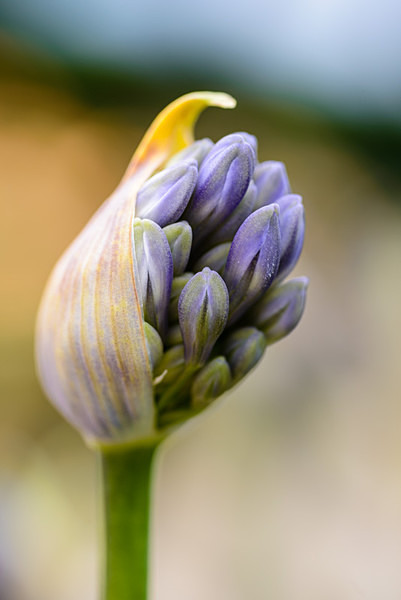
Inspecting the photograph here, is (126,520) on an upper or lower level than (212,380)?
lower

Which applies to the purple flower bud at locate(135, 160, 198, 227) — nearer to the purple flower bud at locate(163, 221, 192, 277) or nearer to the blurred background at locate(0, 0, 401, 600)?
the purple flower bud at locate(163, 221, 192, 277)

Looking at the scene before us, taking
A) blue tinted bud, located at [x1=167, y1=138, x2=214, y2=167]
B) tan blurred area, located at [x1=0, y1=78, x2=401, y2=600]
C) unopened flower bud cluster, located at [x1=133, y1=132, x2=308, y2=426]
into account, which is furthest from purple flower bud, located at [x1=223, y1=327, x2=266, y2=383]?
tan blurred area, located at [x1=0, y1=78, x2=401, y2=600]

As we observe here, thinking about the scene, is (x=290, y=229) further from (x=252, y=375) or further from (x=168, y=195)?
(x=252, y=375)

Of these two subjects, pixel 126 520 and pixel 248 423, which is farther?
pixel 248 423

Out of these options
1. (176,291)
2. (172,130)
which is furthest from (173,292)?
(172,130)

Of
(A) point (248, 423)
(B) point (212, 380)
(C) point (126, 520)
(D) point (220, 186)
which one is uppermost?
(D) point (220, 186)

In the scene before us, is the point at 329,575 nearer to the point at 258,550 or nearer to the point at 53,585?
the point at 258,550
